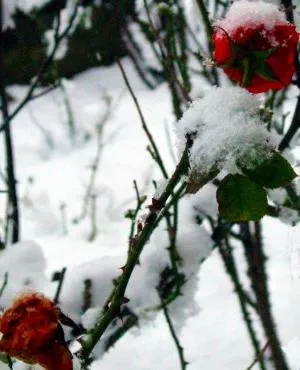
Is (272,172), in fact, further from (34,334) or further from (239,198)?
(34,334)

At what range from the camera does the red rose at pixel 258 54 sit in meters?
0.50

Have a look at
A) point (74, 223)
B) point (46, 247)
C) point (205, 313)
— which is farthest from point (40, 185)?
point (205, 313)

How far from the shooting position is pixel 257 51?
50 centimetres

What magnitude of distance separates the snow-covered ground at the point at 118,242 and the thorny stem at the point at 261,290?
0.15 ft

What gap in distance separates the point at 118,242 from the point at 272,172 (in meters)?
2.32

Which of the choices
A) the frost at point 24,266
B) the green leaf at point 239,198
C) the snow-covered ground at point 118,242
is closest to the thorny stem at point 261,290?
the snow-covered ground at point 118,242

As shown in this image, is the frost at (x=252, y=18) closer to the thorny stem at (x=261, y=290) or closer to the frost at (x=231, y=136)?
the frost at (x=231, y=136)

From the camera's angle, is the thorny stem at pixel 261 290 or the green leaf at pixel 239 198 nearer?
the green leaf at pixel 239 198

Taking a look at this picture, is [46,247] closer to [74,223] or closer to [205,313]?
[74,223]

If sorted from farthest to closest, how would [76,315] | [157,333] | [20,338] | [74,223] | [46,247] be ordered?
[74,223]
[46,247]
[157,333]
[76,315]
[20,338]

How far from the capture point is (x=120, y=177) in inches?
137

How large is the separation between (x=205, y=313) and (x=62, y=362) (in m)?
1.24

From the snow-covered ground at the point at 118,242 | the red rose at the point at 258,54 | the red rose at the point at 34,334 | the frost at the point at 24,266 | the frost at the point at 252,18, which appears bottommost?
the snow-covered ground at the point at 118,242

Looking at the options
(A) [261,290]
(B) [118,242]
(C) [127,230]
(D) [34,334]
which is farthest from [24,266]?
(C) [127,230]
